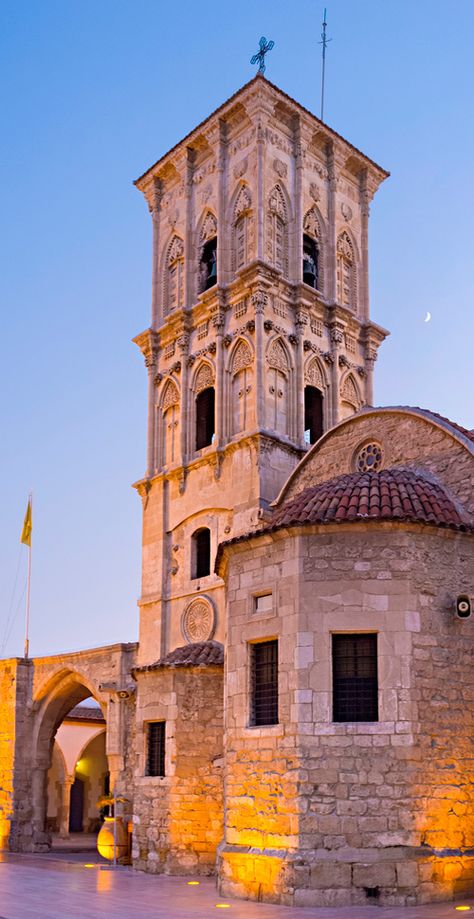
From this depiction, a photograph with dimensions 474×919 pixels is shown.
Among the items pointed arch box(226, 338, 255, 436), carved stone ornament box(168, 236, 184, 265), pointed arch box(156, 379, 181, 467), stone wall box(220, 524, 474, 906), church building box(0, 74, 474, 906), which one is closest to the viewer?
stone wall box(220, 524, 474, 906)

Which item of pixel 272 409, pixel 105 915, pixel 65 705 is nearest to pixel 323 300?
pixel 272 409

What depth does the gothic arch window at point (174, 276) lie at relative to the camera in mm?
27109

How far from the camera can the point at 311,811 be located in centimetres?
1234

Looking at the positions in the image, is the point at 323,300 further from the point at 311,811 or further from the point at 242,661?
the point at 311,811

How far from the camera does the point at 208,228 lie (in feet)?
87.7

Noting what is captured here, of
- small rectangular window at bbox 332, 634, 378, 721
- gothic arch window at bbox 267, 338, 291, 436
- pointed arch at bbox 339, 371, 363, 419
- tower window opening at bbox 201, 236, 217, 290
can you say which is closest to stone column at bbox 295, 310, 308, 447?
gothic arch window at bbox 267, 338, 291, 436

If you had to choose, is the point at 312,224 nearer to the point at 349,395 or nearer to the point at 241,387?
the point at 349,395

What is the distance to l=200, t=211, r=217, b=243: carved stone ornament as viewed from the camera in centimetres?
2650

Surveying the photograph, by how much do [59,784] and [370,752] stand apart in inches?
870

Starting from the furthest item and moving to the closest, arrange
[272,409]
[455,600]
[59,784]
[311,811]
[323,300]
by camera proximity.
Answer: [59,784], [323,300], [272,409], [455,600], [311,811]

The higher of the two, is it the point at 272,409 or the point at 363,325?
the point at 363,325

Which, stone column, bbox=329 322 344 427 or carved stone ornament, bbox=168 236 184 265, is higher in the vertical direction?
carved stone ornament, bbox=168 236 184 265

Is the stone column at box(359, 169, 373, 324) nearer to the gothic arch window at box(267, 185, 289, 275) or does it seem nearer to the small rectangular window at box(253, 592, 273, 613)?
the gothic arch window at box(267, 185, 289, 275)

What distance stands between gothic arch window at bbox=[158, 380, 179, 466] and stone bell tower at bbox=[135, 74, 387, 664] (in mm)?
40
